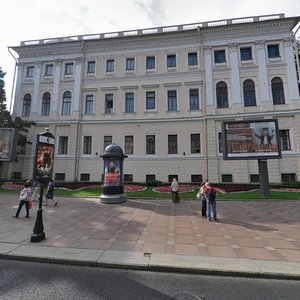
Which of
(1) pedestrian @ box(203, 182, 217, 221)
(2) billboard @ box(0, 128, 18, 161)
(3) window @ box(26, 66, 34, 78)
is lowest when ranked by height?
(1) pedestrian @ box(203, 182, 217, 221)

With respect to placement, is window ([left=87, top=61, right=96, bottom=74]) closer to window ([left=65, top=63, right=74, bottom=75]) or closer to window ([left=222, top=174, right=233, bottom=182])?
window ([left=65, top=63, right=74, bottom=75])

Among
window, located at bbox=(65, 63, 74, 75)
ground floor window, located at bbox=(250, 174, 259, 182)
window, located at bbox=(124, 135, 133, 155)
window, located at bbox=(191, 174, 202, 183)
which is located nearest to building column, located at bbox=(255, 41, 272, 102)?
ground floor window, located at bbox=(250, 174, 259, 182)

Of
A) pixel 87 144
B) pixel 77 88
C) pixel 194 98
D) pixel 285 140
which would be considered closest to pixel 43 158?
pixel 87 144

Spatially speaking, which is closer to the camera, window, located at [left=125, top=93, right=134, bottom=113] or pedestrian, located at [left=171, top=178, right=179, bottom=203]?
pedestrian, located at [left=171, top=178, right=179, bottom=203]

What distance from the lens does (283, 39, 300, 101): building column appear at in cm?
2372

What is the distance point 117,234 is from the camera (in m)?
7.38

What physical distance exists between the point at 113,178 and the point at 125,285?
10.6 m

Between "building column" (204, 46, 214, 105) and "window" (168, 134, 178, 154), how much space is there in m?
5.82

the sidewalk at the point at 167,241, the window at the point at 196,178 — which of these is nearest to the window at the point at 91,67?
the window at the point at 196,178

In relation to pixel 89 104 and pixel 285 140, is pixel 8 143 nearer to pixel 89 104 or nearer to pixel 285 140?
pixel 89 104

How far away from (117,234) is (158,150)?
1920 centimetres

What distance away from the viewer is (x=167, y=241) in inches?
264

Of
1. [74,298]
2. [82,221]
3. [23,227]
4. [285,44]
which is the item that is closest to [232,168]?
[285,44]

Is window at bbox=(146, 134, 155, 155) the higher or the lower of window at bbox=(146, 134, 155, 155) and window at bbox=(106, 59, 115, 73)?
the lower
